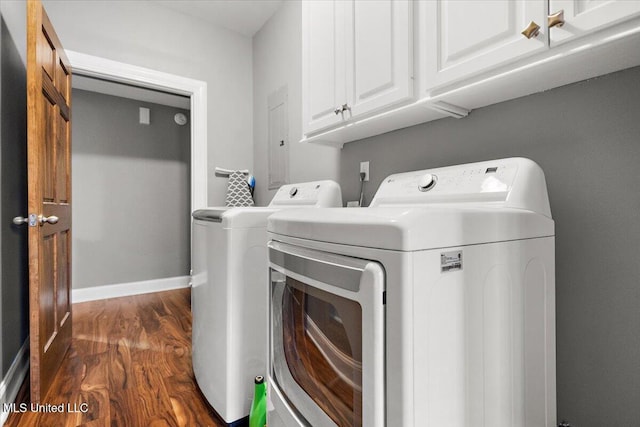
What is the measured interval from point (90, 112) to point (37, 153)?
2.37 metres

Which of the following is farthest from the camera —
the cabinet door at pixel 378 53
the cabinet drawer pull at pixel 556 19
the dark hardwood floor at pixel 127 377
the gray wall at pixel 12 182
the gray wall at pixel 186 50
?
the gray wall at pixel 186 50

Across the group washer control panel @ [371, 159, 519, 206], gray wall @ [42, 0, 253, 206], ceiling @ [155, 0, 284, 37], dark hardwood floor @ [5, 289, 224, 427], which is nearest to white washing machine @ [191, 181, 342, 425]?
dark hardwood floor @ [5, 289, 224, 427]

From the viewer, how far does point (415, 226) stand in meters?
0.62

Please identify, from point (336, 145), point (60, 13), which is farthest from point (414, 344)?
point (60, 13)

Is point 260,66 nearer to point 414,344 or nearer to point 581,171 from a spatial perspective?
point 581,171

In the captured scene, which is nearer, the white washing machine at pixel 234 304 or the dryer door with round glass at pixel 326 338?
the dryer door with round glass at pixel 326 338

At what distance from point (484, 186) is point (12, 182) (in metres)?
2.31

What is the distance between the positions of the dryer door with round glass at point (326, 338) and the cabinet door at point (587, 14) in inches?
30.2

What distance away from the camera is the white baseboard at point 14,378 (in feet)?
4.88

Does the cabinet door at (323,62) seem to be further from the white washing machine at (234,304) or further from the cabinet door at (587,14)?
the cabinet door at (587,14)

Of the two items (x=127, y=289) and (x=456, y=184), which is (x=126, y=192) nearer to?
(x=127, y=289)

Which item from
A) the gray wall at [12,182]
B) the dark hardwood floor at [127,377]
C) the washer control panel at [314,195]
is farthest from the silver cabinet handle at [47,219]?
the washer control panel at [314,195]

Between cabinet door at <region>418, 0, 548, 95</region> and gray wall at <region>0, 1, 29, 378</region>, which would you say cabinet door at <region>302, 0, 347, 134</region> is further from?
gray wall at <region>0, 1, 29, 378</region>

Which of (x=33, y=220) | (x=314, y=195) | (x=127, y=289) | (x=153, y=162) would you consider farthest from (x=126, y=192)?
(x=314, y=195)
